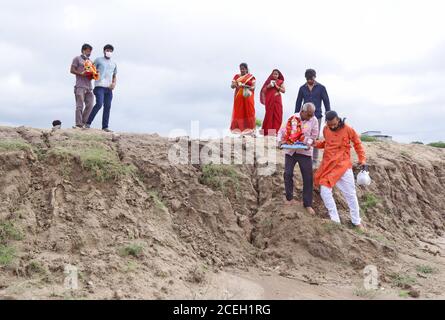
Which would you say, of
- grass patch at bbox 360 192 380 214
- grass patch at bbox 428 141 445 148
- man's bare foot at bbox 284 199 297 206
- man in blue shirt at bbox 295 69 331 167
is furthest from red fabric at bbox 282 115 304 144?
grass patch at bbox 428 141 445 148

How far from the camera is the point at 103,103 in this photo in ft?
29.6

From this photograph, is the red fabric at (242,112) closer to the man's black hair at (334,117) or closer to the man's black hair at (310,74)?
the man's black hair at (310,74)

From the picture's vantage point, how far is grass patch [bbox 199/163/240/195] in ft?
25.4

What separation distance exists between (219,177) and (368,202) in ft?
8.79

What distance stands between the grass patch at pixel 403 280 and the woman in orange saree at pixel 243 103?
3.84 meters

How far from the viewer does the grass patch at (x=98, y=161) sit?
23.0 ft

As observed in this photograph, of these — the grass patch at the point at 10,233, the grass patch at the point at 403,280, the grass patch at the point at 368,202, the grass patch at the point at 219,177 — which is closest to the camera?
the grass patch at the point at 10,233

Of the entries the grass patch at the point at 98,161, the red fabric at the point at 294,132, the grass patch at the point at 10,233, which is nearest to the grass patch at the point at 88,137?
the grass patch at the point at 98,161

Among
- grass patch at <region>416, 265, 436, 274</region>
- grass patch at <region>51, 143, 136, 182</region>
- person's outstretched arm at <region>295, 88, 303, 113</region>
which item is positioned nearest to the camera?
grass patch at <region>51, 143, 136, 182</region>

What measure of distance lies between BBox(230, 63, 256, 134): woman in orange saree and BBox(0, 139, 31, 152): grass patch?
3954 mm

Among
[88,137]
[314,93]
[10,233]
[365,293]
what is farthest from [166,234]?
[314,93]

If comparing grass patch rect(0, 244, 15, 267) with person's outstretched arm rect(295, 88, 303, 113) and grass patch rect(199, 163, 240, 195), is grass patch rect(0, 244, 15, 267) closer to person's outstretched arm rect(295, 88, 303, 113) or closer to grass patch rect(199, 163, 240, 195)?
grass patch rect(199, 163, 240, 195)

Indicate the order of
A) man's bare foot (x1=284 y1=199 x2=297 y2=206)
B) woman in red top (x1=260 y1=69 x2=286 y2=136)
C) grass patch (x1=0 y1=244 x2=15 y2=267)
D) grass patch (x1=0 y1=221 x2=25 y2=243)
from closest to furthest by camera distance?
grass patch (x1=0 y1=244 x2=15 y2=267), grass patch (x1=0 y1=221 x2=25 y2=243), man's bare foot (x1=284 y1=199 x2=297 y2=206), woman in red top (x1=260 y1=69 x2=286 y2=136)

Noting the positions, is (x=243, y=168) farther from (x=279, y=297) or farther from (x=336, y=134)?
(x=279, y=297)
